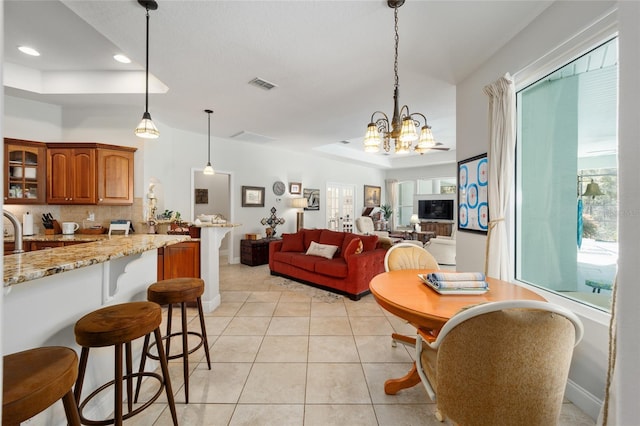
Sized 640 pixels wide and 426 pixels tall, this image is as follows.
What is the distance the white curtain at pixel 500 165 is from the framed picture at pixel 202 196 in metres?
6.40

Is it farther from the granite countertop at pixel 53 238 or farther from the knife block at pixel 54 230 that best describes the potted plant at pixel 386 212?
Result: the knife block at pixel 54 230

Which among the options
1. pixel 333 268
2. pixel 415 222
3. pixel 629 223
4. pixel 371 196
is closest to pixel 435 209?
pixel 415 222

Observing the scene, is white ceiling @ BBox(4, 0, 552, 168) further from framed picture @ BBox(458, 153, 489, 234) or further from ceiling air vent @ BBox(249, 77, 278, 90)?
framed picture @ BBox(458, 153, 489, 234)

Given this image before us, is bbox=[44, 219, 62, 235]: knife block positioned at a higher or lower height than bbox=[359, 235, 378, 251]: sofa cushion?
higher

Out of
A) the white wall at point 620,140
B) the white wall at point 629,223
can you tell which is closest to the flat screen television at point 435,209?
the white wall at point 620,140

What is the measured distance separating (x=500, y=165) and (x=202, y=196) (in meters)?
6.50

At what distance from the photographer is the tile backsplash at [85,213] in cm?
399

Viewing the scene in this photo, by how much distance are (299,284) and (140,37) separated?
3634 mm

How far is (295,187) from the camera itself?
728 cm

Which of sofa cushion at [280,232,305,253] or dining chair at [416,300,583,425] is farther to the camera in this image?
sofa cushion at [280,232,305,253]

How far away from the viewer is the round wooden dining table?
1.48 metres

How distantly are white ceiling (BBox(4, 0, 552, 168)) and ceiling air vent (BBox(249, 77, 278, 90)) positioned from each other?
8cm

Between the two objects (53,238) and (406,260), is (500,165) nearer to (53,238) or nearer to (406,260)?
(406,260)

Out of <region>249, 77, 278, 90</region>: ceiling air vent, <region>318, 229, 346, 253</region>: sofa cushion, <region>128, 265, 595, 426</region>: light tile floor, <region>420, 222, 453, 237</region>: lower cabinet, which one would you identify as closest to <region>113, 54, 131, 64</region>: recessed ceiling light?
<region>249, 77, 278, 90</region>: ceiling air vent
